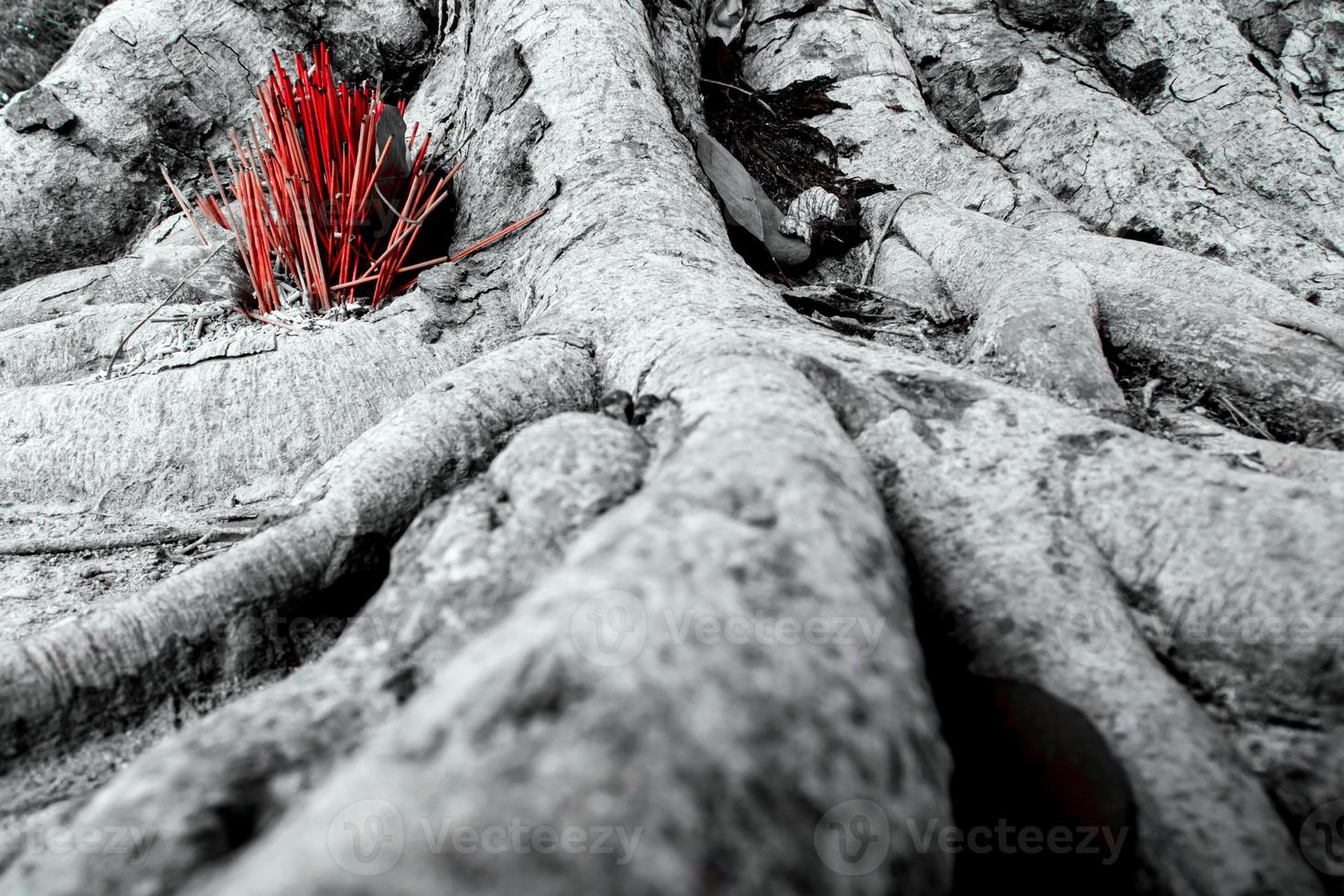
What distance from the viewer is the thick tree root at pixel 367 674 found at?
1.85ft

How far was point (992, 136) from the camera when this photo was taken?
323 centimetres

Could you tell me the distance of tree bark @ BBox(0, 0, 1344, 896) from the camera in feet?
1.68

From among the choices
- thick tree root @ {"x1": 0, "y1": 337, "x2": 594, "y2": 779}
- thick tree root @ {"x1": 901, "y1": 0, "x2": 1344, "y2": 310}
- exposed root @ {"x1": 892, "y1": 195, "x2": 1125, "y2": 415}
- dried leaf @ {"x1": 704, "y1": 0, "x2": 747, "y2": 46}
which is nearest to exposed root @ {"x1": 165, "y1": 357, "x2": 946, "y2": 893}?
thick tree root @ {"x1": 0, "y1": 337, "x2": 594, "y2": 779}

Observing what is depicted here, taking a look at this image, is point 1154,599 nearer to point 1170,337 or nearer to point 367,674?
point 367,674

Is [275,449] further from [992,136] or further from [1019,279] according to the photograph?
[992,136]

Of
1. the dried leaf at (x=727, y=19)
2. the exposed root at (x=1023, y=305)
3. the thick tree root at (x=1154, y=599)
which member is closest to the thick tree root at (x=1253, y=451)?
the exposed root at (x=1023, y=305)

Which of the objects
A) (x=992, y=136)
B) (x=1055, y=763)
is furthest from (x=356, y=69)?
(x=1055, y=763)

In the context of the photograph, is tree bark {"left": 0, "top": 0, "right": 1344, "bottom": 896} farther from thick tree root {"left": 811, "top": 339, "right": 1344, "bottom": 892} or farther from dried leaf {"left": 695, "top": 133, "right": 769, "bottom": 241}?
dried leaf {"left": 695, "top": 133, "right": 769, "bottom": 241}

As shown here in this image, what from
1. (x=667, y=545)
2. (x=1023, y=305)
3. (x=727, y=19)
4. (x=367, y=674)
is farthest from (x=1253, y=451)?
(x=727, y=19)

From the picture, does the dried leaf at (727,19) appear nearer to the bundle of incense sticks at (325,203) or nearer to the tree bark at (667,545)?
the tree bark at (667,545)


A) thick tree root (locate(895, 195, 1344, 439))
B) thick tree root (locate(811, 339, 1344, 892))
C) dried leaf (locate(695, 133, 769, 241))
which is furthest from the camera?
dried leaf (locate(695, 133, 769, 241))

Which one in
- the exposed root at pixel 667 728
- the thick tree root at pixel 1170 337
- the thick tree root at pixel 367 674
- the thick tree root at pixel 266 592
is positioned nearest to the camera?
the exposed root at pixel 667 728

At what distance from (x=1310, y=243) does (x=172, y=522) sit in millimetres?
3376

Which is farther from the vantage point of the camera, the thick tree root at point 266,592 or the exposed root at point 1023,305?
the exposed root at point 1023,305
